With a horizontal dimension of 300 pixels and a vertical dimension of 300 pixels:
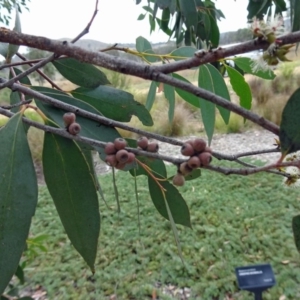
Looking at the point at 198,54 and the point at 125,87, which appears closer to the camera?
the point at 198,54

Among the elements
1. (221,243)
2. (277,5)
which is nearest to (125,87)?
(221,243)

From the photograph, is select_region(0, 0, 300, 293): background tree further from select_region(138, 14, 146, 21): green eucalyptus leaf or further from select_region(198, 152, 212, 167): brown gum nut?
select_region(138, 14, 146, 21): green eucalyptus leaf

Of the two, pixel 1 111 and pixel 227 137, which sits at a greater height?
pixel 1 111

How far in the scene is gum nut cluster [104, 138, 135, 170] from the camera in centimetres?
28

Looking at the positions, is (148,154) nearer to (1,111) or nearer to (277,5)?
(1,111)

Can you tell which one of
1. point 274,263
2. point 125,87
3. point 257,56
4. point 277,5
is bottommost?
point 274,263

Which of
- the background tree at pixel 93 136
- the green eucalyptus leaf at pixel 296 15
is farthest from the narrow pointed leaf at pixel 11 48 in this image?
the green eucalyptus leaf at pixel 296 15

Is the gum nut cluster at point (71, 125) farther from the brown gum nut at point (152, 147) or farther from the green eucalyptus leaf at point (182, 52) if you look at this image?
the green eucalyptus leaf at point (182, 52)

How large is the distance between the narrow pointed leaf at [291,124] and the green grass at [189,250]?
1.33 metres

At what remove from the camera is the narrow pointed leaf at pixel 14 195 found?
333 mm

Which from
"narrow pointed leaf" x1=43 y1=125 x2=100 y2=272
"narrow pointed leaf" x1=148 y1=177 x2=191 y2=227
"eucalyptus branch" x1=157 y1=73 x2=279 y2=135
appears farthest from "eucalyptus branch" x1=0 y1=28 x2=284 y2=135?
"narrow pointed leaf" x1=148 y1=177 x2=191 y2=227

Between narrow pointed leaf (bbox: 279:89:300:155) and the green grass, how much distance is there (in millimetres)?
1335

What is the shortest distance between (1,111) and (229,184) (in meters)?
2.76

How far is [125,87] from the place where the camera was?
696cm
